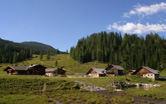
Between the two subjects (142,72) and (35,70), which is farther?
→ (35,70)

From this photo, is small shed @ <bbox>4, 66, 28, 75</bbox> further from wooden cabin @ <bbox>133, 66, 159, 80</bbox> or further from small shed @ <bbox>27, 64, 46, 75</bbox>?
wooden cabin @ <bbox>133, 66, 159, 80</bbox>

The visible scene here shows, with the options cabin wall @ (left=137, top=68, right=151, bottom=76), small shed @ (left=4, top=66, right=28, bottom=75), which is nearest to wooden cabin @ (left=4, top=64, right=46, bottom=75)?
small shed @ (left=4, top=66, right=28, bottom=75)

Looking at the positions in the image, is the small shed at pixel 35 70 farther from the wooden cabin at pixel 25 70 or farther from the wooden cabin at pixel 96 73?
the wooden cabin at pixel 96 73

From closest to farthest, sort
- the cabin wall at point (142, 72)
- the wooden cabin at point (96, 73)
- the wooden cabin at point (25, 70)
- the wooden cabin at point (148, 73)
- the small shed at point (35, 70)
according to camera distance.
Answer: the wooden cabin at point (148, 73) → the wooden cabin at point (25, 70) → the cabin wall at point (142, 72) → the small shed at point (35, 70) → the wooden cabin at point (96, 73)

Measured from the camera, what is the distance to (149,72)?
142750 mm

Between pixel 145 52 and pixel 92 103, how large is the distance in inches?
5335

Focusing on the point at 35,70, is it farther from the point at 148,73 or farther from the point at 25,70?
the point at 148,73

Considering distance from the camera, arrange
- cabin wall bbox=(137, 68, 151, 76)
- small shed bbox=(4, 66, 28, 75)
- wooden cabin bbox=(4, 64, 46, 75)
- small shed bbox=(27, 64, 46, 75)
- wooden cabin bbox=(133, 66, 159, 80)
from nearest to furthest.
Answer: wooden cabin bbox=(133, 66, 159, 80)
small shed bbox=(4, 66, 28, 75)
wooden cabin bbox=(4, 64, 46, 75)
cabin wall bbox=(137, 68, 151, 76)
small shed bbox=(27, 64, 46, 75)

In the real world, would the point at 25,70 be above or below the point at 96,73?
above

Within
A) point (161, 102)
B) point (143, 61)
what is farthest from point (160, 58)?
point (161, 102)

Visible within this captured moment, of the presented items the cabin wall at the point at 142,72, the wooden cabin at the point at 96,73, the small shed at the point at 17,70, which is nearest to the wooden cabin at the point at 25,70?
the small shed at the point at 17,70

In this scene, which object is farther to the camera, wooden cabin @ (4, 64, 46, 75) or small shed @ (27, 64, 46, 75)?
small shed @ (27, 64, 46, 75)

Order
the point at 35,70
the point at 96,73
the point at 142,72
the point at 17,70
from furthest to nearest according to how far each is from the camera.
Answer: the point at 35,70 → the point at 96,73 → the point at 142,72 → the point at 17,70

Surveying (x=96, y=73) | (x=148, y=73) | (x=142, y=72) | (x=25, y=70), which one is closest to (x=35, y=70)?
(x=25, y=70)
